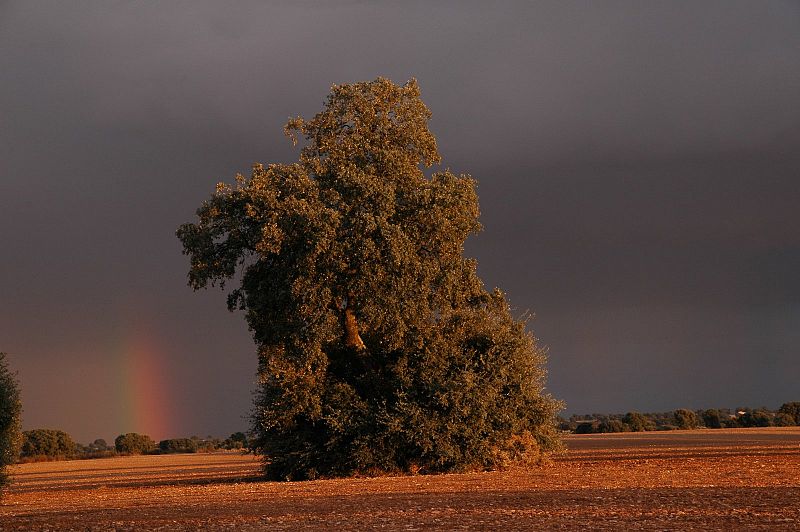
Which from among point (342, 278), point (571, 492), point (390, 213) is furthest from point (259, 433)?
point (571, 492)

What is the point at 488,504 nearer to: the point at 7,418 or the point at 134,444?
the point at 7,418

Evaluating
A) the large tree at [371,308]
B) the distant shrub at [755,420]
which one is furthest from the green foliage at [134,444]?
the large tree at [371,308]

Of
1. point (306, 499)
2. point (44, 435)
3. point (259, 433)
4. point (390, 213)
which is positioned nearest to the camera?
point (306, 499)

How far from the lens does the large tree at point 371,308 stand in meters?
41.4

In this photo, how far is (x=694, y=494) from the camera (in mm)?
23625

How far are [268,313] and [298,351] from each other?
253 cm

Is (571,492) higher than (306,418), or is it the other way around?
(306,418)

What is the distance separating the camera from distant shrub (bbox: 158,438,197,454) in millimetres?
135625

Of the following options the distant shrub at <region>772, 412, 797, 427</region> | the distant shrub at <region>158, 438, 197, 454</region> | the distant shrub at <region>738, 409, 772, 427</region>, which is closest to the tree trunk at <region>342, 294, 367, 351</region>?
the distant shrub at <region>738, 409, 772, 427</region>

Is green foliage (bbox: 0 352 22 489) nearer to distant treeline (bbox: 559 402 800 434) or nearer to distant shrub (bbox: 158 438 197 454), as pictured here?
distant treeline (bbox: 559 402 800 434)

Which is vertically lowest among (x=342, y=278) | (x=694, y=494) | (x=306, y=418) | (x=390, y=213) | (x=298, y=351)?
(x=694, y=494)

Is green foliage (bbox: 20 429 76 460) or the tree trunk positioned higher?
the tree trunk

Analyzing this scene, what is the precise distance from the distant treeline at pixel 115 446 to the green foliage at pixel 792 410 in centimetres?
6820

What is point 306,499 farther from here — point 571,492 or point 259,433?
point 259,433
